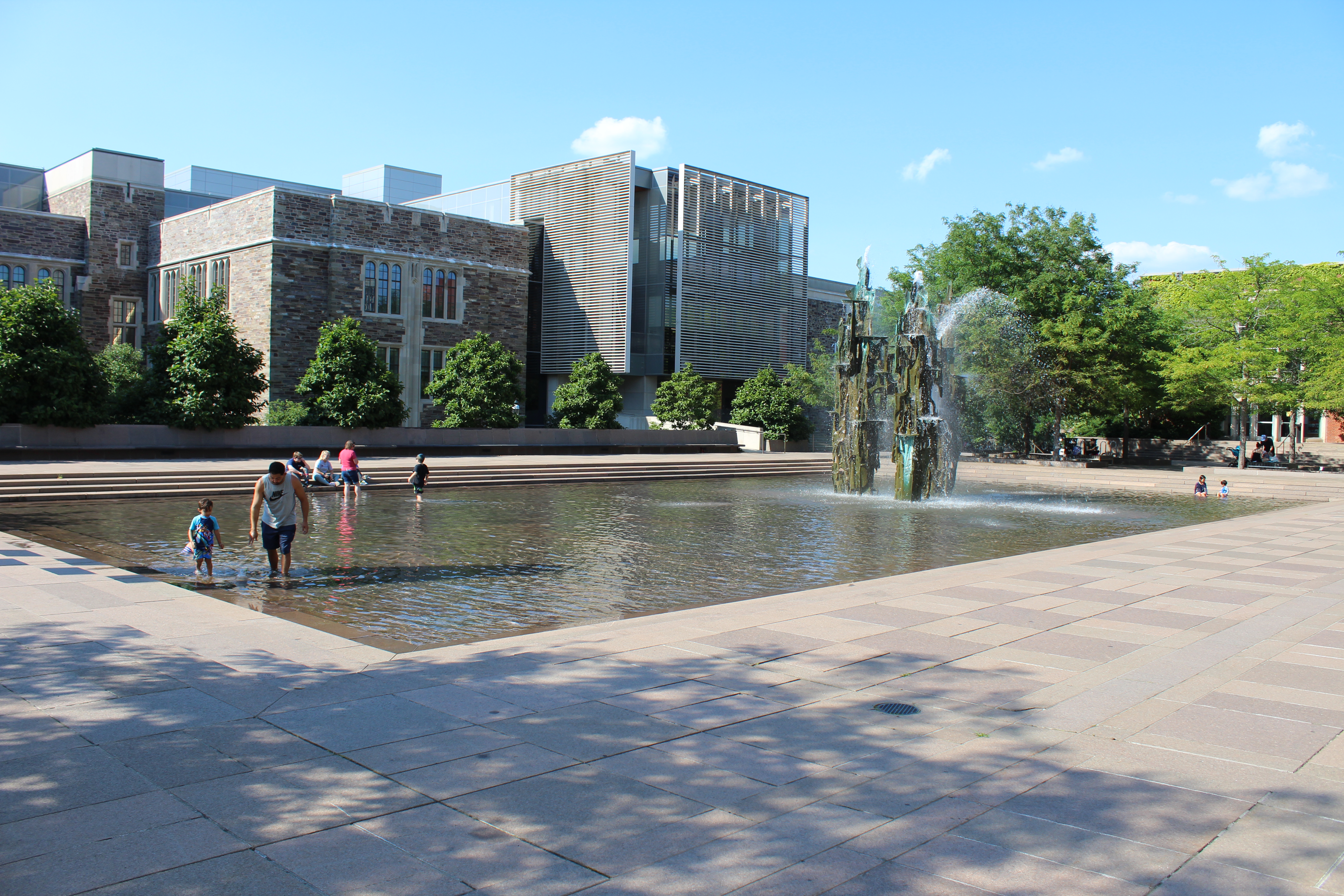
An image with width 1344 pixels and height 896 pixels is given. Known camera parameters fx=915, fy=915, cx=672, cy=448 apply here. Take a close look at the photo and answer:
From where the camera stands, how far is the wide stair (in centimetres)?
2072

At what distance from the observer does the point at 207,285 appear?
45.0 meters

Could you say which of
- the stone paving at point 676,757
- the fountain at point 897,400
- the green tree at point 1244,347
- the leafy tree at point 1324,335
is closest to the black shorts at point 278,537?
the stone paving at point 676,757

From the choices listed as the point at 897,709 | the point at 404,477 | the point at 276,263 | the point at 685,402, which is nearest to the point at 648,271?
the point at 685,402

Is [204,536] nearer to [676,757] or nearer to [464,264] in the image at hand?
[676,757]

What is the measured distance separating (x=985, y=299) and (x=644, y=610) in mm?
37880

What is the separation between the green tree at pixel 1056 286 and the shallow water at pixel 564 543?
1589cm

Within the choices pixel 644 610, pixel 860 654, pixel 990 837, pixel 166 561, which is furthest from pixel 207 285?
pixel 990 837

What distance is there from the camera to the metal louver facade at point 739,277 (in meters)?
50.9

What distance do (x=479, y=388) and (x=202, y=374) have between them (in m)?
11.4

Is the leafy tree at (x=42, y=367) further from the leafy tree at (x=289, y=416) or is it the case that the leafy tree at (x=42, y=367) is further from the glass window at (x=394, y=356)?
the glass window at (x=394, y=356)

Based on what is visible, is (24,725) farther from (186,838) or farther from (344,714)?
(186,838)

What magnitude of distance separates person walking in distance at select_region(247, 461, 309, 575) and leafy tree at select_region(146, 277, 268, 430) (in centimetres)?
2177

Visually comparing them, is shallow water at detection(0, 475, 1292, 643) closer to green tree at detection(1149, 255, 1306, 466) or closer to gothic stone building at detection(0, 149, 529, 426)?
green tree at detection(1149, 255, 1306, 466)

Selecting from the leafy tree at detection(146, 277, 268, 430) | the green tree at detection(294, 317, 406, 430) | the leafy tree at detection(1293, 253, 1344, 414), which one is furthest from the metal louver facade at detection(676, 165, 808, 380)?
the leafy tree at detection(1293, 253, 1344, 414)
